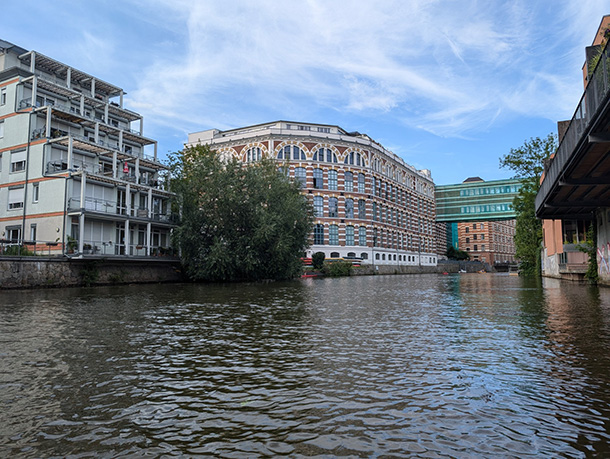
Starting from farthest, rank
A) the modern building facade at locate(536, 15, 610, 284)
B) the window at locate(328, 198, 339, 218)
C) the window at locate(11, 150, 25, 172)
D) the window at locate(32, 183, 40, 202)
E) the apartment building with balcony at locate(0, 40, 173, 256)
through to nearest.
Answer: the window at locate(328, 198, 339, 218) < the window at locate(11, 150, 25, 172) < the window at locate(32, 183, 40, 202) < the apartment building with balcony at locate(0, 40, 173, 256) < the modern building facade at locate(536, 15, 610, 284)

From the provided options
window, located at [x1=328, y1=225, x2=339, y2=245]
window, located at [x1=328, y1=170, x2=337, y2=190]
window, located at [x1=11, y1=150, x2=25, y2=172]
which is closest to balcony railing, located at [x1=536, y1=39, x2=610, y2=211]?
window, located at [x1=11, y1=150, x2=25, y2=172]

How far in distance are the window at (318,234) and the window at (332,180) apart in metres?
5.89

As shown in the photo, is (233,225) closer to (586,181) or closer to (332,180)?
(586,181)

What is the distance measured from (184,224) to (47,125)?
11378mm

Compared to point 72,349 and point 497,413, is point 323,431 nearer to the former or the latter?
point 497,413

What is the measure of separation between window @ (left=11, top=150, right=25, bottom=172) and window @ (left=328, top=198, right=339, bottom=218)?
3943 cm

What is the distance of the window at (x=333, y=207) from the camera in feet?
214

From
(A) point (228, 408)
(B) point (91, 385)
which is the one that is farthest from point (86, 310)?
(A) point (228, 408)

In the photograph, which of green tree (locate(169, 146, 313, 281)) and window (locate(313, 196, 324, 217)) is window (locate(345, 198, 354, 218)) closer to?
window (locate(313, 196, 324, 217))

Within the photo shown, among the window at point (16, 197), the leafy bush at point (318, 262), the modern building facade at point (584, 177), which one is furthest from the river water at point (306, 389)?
the leafy bush at point (318, 262)

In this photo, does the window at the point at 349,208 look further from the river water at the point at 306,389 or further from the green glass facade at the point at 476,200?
the river water at the point at 306,389

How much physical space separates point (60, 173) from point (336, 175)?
40455 millimetres

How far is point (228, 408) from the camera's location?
16.3 ft

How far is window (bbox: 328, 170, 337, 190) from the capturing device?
215 ft
